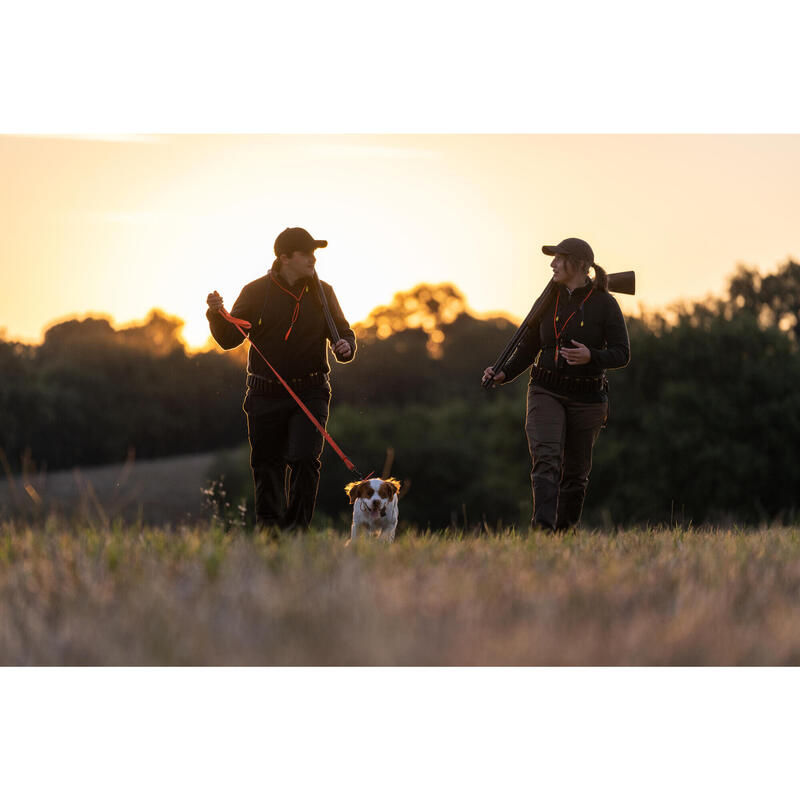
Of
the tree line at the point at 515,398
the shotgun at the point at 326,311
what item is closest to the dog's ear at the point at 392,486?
the shotgun at the point at 326,311

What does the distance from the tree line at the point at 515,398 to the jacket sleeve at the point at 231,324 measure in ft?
52.1

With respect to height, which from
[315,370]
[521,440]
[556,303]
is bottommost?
[521,440]

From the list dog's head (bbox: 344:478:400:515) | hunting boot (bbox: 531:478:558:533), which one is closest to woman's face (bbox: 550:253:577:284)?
hunting boot (bbox: 531:478:558:533)

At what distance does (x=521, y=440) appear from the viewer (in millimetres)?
36875

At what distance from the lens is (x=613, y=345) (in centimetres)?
724

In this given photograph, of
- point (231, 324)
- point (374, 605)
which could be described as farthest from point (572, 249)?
point (374, 605)

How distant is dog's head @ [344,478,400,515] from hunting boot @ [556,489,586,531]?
1.62m

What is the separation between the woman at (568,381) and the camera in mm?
7254

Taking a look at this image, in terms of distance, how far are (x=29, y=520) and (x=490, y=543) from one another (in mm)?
2954

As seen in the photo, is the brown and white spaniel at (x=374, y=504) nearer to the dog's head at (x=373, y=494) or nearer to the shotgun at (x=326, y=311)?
the dog's head at (x=373, y=494)

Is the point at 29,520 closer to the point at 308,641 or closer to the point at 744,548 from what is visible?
the point at 308,641

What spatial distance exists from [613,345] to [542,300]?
686 millimetres

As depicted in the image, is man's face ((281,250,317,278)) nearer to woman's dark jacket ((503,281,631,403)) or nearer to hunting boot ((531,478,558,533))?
woman's dark jacket ((503,281,631,403))

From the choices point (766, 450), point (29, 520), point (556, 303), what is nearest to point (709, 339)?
point (766, 450)
